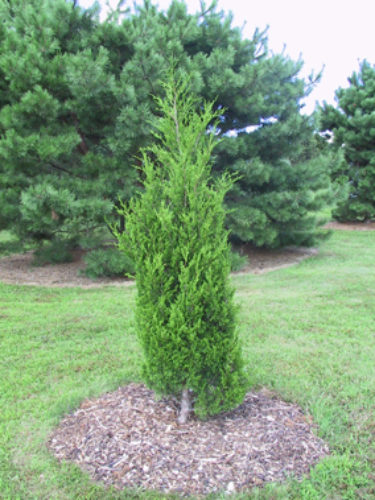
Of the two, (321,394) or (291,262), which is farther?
(291,262)

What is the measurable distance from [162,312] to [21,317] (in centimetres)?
340

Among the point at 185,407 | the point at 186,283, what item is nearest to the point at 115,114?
the point at 186,283

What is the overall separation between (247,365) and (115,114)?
5.05 metres

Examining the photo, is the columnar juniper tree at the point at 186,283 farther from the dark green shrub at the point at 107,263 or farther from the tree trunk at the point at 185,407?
the dark green shrub at the point at 107,263

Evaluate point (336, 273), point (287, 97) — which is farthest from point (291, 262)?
point (287, 97)

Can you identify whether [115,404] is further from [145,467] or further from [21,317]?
[21,317]

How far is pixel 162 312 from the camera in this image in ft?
8.27

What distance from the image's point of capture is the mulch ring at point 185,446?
2.30 m

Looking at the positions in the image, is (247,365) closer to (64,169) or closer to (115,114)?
(115,114)

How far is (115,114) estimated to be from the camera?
23.5ft

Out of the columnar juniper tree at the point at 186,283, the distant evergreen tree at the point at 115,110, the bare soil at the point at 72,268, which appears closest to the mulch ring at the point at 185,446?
the columnar juniper tree at the point at 186,283

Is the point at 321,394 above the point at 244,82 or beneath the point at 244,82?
beneath

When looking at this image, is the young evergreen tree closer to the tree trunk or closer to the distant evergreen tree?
the distant evergreen tree

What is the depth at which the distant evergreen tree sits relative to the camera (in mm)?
6410
